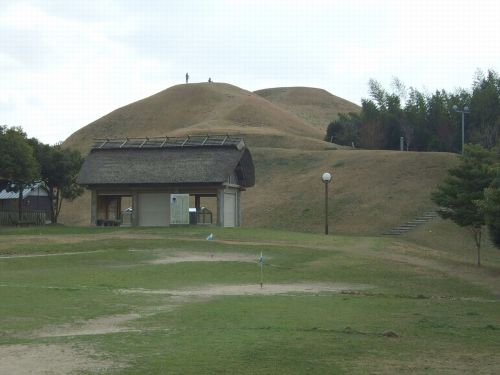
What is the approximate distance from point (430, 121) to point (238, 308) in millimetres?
81265

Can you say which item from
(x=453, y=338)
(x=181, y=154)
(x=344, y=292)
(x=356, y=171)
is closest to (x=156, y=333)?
(x=453, y=338)

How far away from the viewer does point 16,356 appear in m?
10.4

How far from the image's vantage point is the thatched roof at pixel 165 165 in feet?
155

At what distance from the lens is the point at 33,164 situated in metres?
51.8

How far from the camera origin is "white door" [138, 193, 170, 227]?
48969 mm

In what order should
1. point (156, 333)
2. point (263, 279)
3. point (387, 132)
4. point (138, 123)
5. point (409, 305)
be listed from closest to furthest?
point (156, 333) → point (409, 305) → point (263, 279) → point (387, 132) → point (138, 123)

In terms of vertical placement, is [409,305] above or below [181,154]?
below

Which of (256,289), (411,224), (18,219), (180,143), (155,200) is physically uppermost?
(180,143)

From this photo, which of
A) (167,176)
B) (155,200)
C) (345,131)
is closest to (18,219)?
(155,200)

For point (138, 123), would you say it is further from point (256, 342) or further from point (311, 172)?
point (256, 342)

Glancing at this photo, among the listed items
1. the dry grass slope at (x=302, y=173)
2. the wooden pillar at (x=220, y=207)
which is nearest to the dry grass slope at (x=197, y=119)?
the dry grass slope at (x=302, y=173)

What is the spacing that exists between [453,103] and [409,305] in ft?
249

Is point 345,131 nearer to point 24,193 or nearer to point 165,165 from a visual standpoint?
point 24,193

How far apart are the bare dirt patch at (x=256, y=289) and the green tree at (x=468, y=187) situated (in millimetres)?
13360
